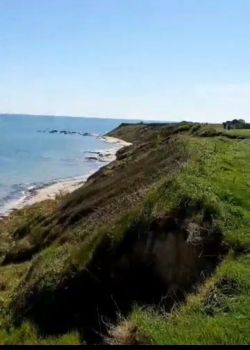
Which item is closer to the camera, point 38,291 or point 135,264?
point 135,264

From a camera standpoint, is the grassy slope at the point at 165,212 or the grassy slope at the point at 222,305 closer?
the grassy slope at the point at 222,305

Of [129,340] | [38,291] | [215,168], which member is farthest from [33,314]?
[215,168]

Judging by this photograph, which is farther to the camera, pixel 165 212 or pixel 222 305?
pixel 165 212

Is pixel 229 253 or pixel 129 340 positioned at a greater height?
pixel 229 253

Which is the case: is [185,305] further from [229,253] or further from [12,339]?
[12,339]

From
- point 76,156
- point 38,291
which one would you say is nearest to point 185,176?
point 38,291

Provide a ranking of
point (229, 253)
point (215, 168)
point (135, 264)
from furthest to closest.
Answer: point (215, 168) < point (135, 264) < point (229, 253)

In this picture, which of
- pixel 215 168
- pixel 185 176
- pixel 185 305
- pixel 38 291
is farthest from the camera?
pixel 215 168

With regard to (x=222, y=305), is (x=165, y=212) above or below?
above

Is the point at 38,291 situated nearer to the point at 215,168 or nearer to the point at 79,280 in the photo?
the point at 79,280

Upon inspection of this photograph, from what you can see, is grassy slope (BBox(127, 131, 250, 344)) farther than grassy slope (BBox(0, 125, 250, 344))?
No
